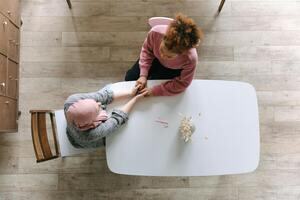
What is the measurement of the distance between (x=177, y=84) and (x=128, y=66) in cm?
80

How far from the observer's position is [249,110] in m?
1.76

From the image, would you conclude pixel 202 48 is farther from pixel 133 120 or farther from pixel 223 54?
pixel 133 120

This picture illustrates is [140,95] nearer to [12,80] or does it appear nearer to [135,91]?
[135,91]

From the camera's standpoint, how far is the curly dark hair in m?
1.46

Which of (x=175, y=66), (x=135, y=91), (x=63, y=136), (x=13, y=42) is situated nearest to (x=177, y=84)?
(x=175, y=66)

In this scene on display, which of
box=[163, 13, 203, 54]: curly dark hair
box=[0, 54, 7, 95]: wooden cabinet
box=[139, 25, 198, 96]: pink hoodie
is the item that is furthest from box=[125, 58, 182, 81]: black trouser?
box=[0, 54, 7, 95]: wooden cabinet

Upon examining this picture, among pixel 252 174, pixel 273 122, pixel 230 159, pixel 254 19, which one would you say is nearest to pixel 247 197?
pixel 252 174

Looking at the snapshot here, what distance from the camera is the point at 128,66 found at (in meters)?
2.44

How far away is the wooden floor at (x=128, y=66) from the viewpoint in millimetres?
2324

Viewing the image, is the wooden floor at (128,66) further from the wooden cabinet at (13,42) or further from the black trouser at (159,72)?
the black trouser at (159,72)

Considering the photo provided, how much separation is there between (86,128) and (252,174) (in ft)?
4.14

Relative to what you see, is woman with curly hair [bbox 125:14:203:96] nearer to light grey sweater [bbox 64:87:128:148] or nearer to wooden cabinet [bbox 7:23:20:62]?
light grey sweater [bbox 64:87:128:148]

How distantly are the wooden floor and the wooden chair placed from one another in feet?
1.34

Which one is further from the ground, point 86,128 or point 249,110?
point 249,110
